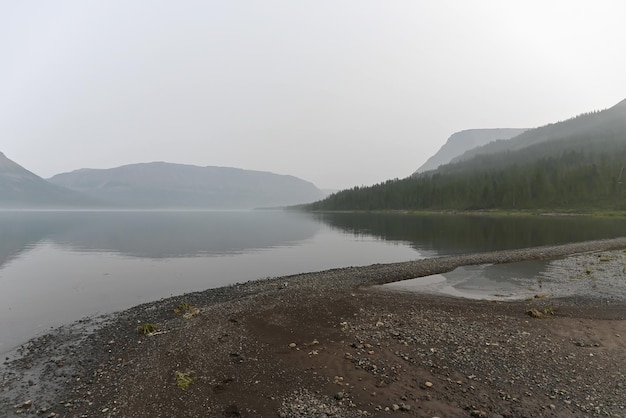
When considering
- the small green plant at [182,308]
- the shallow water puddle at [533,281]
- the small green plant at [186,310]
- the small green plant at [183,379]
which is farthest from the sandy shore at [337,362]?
the shallow water puddle at [533,281]

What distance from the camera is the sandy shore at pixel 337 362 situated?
1120 centimetres

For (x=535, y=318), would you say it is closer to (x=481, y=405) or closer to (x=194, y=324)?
(x=481, y=405)

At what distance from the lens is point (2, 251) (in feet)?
216

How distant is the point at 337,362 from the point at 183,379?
605 cm

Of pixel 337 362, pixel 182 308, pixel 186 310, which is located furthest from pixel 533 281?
pixel 182 308

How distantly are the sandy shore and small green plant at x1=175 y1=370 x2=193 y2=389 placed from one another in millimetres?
49

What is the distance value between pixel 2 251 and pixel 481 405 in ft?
281

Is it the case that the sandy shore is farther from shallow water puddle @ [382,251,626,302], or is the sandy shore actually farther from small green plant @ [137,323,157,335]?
shallow water puddle @ [382,251,626,302]

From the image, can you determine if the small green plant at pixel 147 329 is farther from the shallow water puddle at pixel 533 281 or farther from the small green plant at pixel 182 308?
the shallow water puddle at pixel 533 281

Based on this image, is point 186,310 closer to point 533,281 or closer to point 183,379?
point 183,379

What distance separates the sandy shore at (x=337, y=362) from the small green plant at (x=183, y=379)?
0.05 meters

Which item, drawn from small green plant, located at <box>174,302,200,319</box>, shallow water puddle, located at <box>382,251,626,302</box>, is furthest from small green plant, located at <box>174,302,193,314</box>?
shallow water puddle, located at <box>382,251,626,302</box>

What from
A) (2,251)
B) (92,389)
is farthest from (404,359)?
(2,251)

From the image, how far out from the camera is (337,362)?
1388cm
